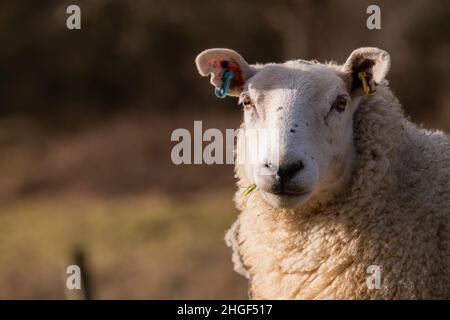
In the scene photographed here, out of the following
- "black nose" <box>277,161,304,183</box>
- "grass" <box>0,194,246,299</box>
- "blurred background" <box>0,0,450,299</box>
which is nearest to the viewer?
"black nose" <box>277,161,304,183</box>

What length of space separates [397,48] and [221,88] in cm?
1438

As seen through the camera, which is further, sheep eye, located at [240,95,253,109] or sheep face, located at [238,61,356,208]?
sheep eye, located at [240,95,253,109]

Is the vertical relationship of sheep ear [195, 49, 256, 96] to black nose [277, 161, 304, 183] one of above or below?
above

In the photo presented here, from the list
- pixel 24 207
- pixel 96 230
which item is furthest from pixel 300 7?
pixel 24 207

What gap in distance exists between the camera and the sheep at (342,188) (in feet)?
14.3

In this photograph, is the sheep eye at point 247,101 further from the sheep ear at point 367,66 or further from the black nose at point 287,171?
the black nose at point 287,171

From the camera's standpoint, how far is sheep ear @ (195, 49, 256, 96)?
16.0 feet

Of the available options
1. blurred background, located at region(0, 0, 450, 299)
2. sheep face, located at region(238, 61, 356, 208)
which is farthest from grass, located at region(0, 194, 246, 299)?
sheep face, located at region(238, 61, 356, 208)

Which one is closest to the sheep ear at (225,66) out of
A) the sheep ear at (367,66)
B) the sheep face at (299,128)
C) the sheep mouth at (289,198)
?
the sheep face at (299,128)

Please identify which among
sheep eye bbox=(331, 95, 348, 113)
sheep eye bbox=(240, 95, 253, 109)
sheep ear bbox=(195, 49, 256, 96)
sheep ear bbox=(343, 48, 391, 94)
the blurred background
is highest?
the blurred background

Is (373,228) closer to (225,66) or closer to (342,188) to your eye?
(342,188)

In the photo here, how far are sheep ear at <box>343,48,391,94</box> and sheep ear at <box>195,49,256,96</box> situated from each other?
530 millimetres

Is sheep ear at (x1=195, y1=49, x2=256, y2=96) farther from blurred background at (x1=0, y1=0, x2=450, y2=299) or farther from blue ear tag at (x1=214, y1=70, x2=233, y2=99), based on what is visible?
blurred background at (x1=0, y1=0, x2=450, y2=299)

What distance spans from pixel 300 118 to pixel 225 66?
713 mm
